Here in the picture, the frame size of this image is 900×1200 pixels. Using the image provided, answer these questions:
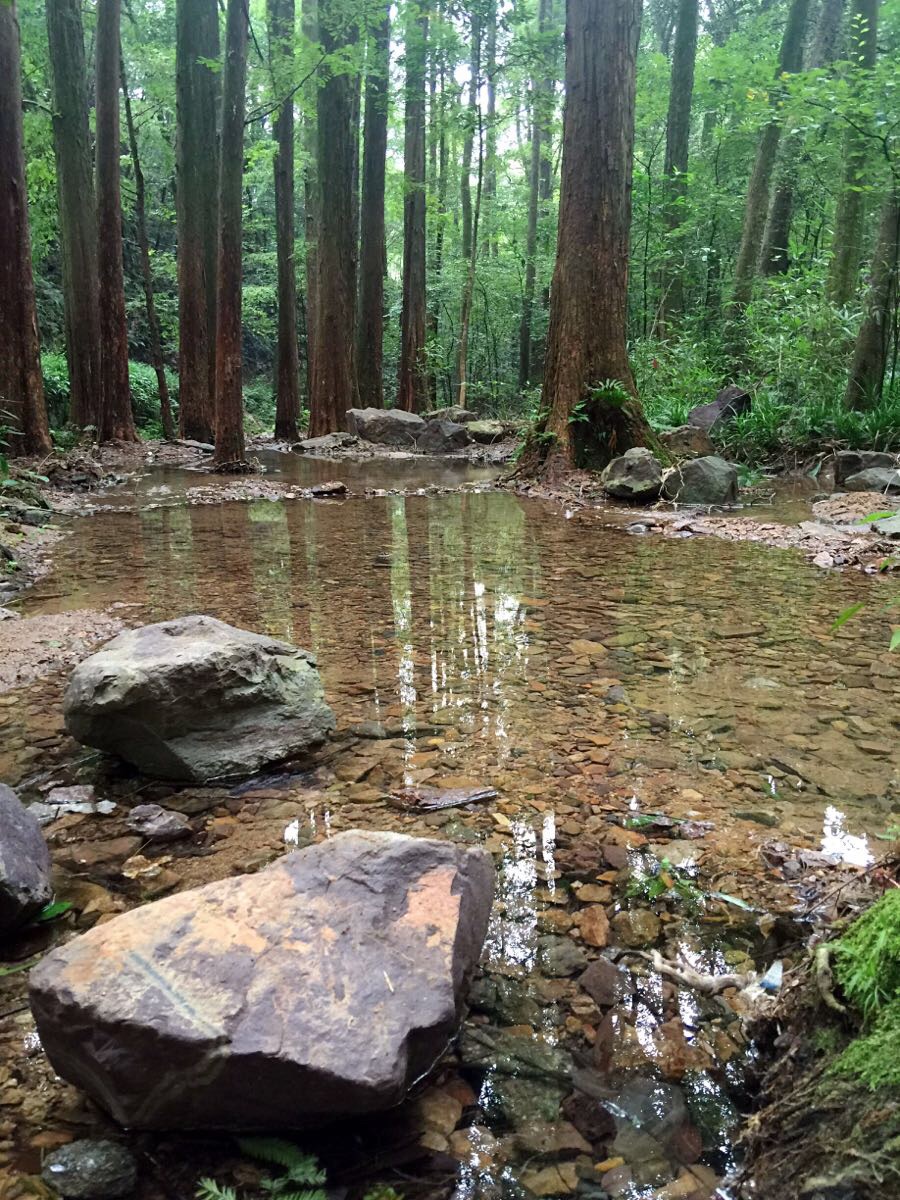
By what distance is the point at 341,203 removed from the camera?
14.5 meters

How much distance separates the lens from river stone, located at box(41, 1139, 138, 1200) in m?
1.21

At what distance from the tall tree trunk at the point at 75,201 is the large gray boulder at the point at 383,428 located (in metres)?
4.77

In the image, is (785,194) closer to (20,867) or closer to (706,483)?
(706,483)

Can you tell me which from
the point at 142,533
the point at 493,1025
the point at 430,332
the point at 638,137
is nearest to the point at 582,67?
the point at 142,533

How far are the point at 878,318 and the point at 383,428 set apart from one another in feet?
30.6

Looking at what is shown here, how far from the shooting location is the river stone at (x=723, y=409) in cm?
1006

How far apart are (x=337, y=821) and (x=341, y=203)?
14.6 meters

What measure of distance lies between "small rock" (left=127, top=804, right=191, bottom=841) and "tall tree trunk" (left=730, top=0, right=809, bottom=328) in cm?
1311

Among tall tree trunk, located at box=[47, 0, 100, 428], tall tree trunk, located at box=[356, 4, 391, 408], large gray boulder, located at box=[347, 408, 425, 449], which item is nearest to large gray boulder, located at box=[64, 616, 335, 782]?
tall tree trunk, located at box=[47, 0, 100, 428]

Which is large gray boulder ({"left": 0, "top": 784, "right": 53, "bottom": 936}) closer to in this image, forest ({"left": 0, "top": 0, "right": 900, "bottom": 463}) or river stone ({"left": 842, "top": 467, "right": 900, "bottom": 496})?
river stone ({"left": 842, "top": 467, "right": 900, "bottom": 496})

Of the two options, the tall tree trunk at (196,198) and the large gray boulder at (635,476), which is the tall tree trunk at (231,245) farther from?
the large gray boulder at (635,476)

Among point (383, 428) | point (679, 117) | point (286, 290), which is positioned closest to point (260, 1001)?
point (383, 428)

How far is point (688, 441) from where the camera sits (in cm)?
948

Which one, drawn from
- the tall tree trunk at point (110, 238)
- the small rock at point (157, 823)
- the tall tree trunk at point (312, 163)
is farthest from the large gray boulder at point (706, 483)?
the tall tree trunk at point (110, 238)
